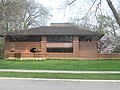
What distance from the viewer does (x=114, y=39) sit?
67.6 meters

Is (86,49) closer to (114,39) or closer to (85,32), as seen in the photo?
(85,32)

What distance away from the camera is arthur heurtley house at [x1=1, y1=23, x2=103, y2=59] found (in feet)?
170

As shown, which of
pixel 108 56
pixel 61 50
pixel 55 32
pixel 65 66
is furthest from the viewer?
pixel 55 32

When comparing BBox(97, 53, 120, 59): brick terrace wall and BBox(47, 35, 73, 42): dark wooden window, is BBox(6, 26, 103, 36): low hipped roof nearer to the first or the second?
BBox(47, 35, 73, 42): dark wooden window

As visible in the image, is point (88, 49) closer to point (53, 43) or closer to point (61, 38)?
point (61, 38)

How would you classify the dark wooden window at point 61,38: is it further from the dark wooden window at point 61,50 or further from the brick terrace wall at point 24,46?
the brick terrace wall at point 24,46

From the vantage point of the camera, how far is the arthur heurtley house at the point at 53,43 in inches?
2042

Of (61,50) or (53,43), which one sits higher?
(53,43)

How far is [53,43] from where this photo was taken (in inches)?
2074

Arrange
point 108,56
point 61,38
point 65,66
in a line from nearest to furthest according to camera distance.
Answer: point 65,66
point 108,56
point 61,38

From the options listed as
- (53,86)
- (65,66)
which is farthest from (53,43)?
(53,86)

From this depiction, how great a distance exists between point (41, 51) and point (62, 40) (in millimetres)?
3839

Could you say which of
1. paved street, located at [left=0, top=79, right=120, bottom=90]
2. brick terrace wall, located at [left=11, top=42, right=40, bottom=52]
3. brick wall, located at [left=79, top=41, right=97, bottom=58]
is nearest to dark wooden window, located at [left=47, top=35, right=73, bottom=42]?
brick wall, located at [left=79, top=41, right=97, bottom=58]

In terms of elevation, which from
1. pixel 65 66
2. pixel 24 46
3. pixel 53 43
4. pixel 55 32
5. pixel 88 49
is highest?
pixel 55 32
